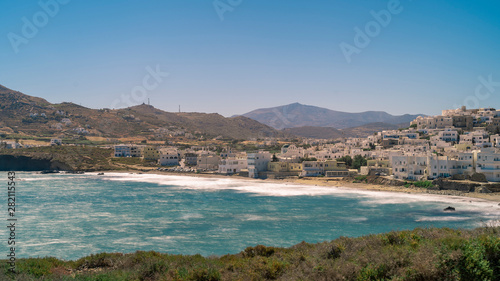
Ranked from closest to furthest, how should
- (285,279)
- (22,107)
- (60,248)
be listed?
(285,279)
(60,248)
(22,107)

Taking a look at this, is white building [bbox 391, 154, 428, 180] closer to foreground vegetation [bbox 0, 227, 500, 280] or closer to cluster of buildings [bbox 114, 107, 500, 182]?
cluster of buildings [bbox 114, 107, 500, 182]

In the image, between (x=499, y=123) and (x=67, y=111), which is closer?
(x=499, y=123)

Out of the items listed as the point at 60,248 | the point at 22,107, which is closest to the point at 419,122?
the point at 60,248

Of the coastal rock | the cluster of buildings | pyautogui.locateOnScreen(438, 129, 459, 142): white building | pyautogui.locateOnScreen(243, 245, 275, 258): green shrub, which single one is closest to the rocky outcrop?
the cluster of buildings

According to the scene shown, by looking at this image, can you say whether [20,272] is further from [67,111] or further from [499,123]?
[67,111]

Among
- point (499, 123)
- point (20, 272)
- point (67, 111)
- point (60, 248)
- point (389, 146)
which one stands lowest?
point (60, 248)

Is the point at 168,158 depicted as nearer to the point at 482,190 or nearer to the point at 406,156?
the point at 406,156
